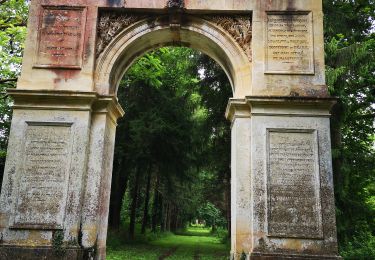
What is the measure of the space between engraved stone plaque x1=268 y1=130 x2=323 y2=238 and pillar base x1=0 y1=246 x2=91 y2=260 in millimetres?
3656

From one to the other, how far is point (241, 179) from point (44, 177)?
3801 mm

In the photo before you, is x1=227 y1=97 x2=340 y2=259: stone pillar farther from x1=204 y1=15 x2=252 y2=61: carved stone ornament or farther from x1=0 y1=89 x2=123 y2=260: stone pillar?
x1=0 y1=89 x2=123 y2=260: stone pillar

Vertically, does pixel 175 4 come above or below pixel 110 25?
above

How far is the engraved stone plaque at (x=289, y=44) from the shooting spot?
757cm

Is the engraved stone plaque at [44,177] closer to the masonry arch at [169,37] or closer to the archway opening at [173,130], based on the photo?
the masonry arch at [169,37]

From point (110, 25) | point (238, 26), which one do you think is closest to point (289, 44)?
point (238, 26)

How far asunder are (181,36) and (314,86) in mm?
3178

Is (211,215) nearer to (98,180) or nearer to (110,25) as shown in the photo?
(98,180)

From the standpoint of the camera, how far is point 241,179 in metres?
7.29

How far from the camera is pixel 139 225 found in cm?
2820

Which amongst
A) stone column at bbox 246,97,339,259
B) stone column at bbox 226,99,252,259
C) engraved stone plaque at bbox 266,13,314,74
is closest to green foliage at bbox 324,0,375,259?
engraved stone plaque at bbox 266,13,314,74

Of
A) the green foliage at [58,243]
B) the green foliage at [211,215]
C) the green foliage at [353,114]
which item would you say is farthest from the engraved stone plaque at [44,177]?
the green foliage at [211,215]

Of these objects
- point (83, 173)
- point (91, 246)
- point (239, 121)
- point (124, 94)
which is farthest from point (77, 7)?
point (124, 94)

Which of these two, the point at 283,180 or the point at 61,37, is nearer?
the point at 283,180
